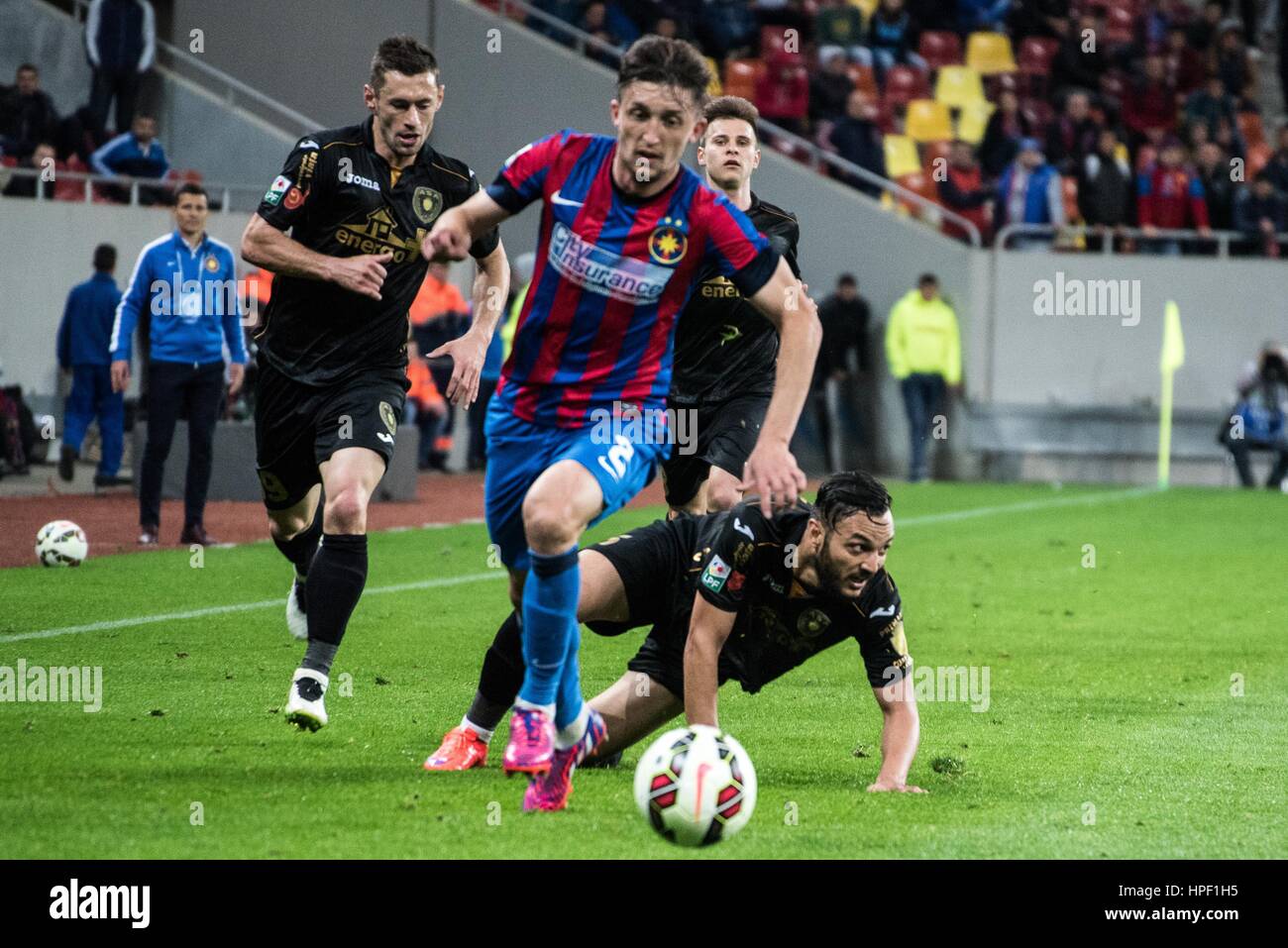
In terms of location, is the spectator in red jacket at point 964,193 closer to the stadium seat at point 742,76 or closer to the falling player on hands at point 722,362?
the stadium seat at point 742,76

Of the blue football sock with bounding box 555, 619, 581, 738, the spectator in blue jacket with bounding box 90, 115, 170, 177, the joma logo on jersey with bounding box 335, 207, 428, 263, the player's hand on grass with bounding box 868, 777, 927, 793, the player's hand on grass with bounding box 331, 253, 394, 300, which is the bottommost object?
the player's hand on grass with bounding box 868, 777, 927, 793

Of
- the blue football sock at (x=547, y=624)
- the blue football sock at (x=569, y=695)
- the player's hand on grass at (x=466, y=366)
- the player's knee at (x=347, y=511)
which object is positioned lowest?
the blue football sock at (x=569, y=695)

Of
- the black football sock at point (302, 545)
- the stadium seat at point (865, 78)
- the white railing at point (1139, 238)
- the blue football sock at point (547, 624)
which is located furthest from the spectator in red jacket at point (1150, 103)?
the blue football sock at point (547, 624)

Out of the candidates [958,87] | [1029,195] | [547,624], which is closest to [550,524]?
[547,624]

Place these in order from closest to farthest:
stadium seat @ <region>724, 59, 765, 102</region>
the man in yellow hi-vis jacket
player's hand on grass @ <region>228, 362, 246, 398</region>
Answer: player's hand on grass @ <region>228, 362, 246, 398</region>, the man in yellow hi-vis jacket, stadium seat @ <region>724, 59, 765, 102</region>

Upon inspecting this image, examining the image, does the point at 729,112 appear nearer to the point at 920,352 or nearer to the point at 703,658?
the point at 703,658

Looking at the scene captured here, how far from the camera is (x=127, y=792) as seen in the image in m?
5.52

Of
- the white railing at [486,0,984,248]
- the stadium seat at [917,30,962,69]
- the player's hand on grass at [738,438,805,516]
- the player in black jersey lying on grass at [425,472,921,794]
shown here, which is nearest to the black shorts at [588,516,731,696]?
the player in black jersey lying on grass at [425,472,921,794]

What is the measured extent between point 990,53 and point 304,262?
20.5m

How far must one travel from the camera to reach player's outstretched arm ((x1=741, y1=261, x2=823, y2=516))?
518cm

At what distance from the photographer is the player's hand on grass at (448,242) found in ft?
17.4

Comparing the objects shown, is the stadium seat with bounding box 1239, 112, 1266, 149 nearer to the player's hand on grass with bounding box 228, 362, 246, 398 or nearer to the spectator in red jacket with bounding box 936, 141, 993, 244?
the spectator in red jacket with bounding box 936, 141, 993, 244

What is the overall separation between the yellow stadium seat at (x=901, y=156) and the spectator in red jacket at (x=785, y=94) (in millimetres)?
1389
